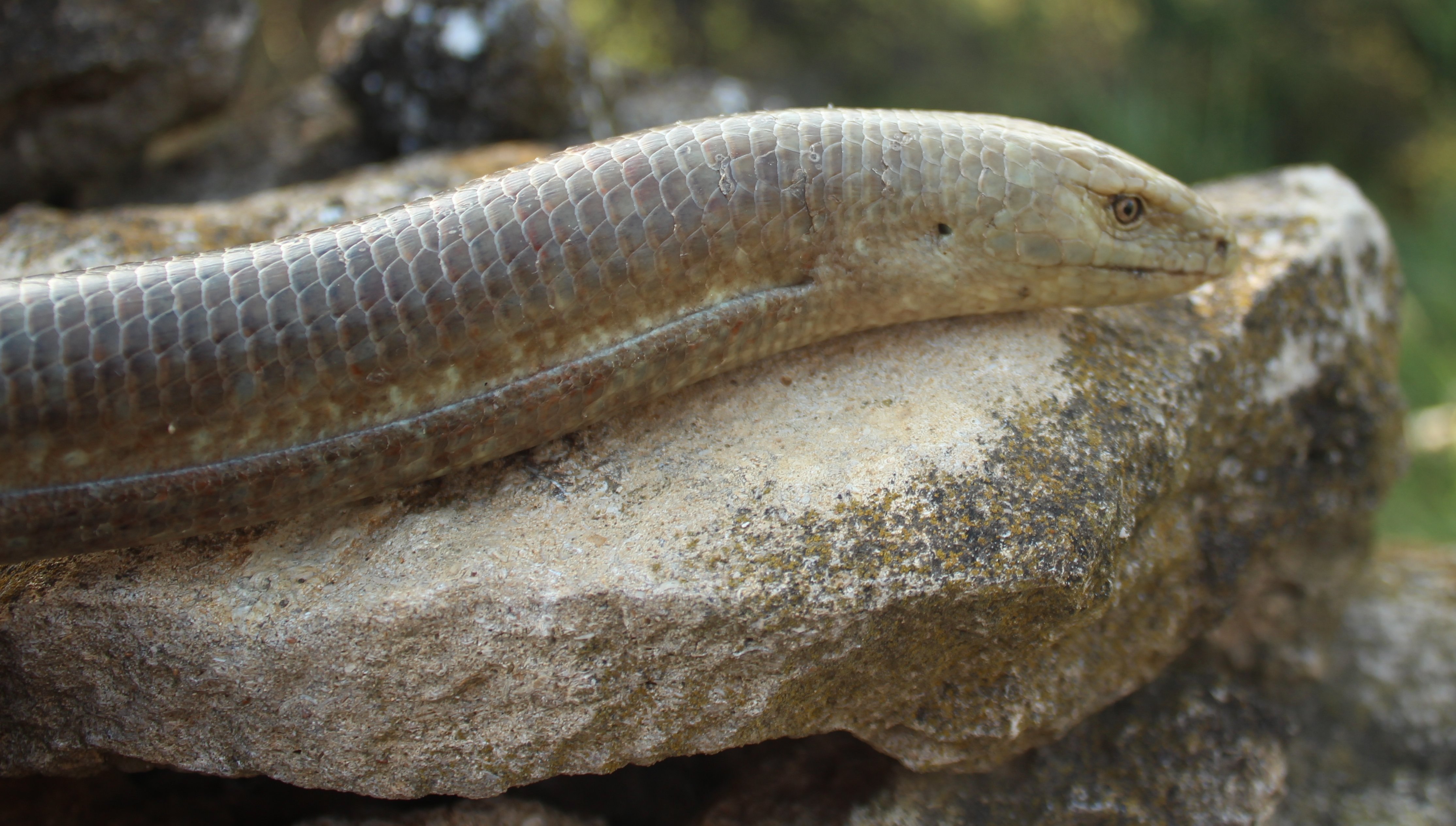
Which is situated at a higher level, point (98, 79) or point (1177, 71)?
point (98, 79)

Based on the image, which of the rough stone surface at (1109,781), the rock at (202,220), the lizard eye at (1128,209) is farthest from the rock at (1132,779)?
the rock at (202,220)

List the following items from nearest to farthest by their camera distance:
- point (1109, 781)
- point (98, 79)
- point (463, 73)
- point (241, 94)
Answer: point (1109, 781) < point (98, 79) < point (463, 73) < point (241, 94)

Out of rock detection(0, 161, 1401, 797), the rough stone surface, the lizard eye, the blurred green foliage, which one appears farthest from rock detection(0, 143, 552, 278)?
the blurred green foliage

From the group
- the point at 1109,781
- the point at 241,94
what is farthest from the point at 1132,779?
the point at 241,94

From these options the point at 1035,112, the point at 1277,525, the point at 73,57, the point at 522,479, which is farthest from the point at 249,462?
the point at 1035,112

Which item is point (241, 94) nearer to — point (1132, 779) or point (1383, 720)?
point (1132, 779)

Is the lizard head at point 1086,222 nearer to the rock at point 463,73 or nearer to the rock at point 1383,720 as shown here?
the rock at point 1383,720

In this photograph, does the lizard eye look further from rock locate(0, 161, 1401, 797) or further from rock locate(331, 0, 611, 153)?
rock locate(331, 0, 611, 153)
